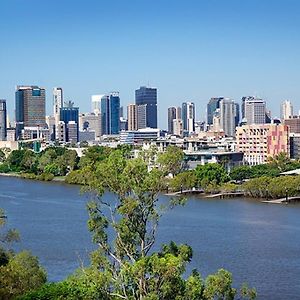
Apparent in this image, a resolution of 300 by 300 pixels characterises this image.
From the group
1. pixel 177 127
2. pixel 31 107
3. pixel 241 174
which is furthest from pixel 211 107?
pixel 241 174

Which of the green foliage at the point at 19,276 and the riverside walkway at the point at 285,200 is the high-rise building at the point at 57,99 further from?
the green foliage at the point at 19,276

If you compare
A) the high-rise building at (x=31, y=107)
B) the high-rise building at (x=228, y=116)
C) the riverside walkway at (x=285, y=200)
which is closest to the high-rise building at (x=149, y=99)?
the high-rise building at (x=228, y=116)

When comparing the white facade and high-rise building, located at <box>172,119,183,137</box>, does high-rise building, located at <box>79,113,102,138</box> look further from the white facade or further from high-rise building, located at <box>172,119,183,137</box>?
the white facade

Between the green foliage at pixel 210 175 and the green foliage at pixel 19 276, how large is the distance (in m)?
8.73

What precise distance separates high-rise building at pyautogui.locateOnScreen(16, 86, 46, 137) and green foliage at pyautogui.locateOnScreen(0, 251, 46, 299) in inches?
Answer: 1375

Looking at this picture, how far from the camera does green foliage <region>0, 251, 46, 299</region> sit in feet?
13.8

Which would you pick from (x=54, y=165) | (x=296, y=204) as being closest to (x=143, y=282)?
(x=296, y=204)

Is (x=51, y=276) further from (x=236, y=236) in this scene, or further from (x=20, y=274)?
(x=236, y=236)

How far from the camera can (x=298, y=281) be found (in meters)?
5.87

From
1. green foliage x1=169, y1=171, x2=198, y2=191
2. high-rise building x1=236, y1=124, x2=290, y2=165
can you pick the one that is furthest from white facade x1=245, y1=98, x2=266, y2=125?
green foliage x1=169, y1=171, x2=198, y2=191

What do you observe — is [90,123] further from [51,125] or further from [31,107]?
[31,107]

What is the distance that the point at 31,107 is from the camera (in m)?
39.8

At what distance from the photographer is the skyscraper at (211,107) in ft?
142

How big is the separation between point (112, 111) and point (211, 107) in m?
5.84
